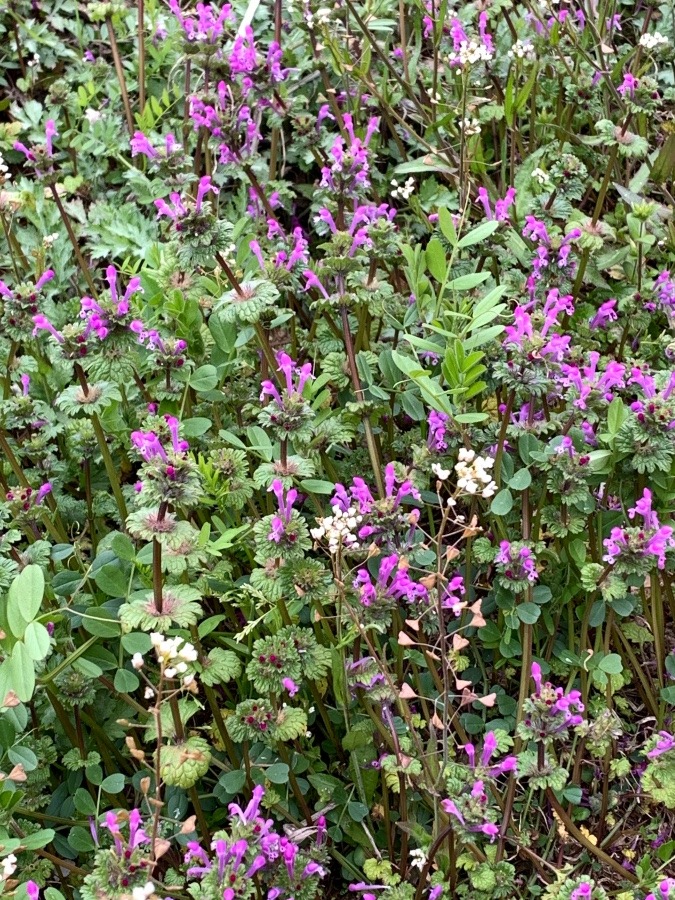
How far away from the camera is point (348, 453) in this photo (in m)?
2.61

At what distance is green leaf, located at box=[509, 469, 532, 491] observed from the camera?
2.23 m

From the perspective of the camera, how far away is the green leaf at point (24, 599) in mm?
1746

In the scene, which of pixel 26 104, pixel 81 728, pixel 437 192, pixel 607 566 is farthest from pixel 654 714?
pixel 26 104

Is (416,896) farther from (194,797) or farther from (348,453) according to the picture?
(348,453)

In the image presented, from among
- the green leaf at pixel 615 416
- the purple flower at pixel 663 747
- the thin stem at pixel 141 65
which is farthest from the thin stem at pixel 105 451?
the thin stem at pixel 141 65

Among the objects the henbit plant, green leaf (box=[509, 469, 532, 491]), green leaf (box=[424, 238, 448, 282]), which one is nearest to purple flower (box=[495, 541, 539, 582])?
the henbit plant

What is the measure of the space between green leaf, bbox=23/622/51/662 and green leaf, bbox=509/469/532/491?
109cm

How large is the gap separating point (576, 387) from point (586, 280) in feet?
2.94

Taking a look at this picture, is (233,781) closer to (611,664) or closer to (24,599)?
(24,599)

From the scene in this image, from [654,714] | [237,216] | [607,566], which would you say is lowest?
[654,714]

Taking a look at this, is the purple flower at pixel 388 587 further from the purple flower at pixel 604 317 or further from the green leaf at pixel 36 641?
the purple flower at pixel 604 317

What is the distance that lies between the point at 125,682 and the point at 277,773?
39cm

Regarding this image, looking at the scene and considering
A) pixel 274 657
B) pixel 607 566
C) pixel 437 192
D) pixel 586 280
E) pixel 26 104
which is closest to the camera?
pixel 274 657

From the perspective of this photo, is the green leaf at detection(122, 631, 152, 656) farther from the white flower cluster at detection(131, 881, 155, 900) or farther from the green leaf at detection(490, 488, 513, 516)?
the green leaf at detection(490, 488, 513, 516)
